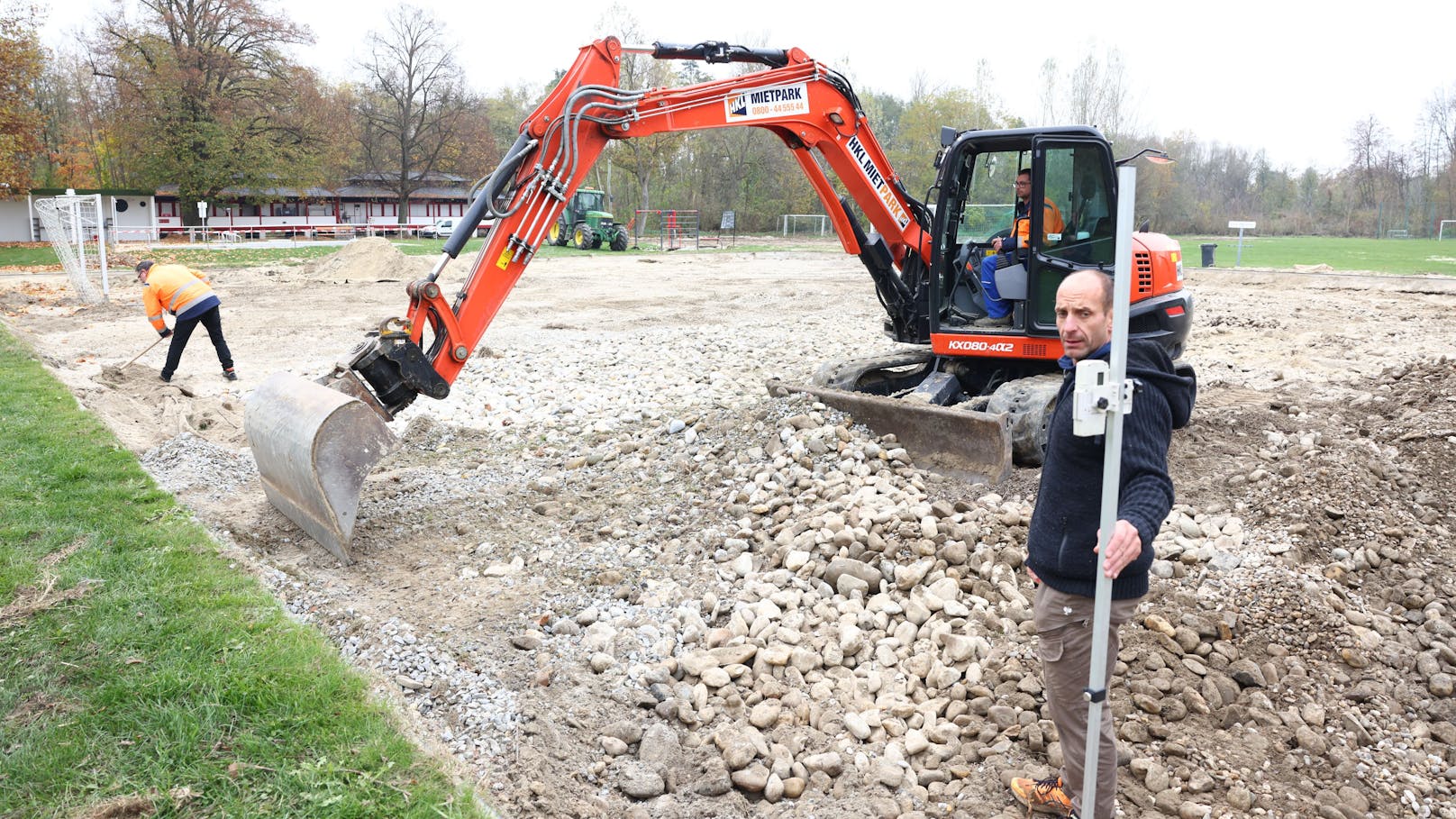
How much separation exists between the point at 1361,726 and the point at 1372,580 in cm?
148

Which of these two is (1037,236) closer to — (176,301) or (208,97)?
(176,301)

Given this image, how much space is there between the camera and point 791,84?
24.4 feet

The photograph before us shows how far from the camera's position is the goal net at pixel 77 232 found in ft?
61.1

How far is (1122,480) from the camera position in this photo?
2.92 meters

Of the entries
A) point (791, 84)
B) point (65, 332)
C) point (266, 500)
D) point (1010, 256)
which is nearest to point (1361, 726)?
point (1010, 256)

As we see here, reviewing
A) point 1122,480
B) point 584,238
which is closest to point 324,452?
point 1122,480

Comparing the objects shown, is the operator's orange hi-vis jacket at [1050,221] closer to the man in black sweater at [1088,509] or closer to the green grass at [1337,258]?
the man in black sweater at [1088,509]

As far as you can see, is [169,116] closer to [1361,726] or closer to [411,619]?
[411,619]

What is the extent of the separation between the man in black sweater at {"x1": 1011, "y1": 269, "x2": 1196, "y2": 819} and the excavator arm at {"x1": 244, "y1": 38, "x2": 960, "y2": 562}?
3.88 metres

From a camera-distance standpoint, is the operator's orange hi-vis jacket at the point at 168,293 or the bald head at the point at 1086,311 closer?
the bald head at the point at 1086,311

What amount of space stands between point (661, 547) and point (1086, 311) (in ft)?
11.4

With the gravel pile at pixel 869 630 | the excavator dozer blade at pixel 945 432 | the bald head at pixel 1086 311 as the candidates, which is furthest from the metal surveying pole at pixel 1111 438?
the excavator dozer blade at pixel 945 432

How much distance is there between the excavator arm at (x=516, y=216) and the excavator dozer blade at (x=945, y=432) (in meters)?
1.70

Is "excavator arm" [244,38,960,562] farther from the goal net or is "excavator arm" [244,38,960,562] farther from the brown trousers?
the goal net
